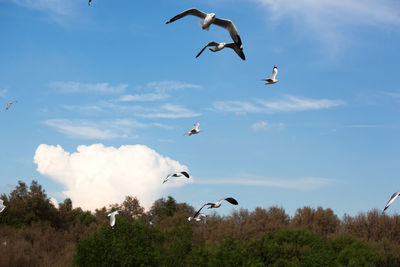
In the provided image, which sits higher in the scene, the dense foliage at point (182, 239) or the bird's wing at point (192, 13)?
the bird's wing at point (192, 13)

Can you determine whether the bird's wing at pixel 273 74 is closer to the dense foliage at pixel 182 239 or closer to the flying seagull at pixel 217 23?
the flying seagull at pixel 217 23

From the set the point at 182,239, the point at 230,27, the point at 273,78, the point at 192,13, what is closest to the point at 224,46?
the point at 230,27

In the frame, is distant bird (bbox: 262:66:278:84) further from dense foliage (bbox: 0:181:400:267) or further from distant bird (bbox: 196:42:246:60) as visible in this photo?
dense foliage (bbox: 0:181:400:267)

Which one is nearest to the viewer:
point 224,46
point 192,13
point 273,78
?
point 192,13

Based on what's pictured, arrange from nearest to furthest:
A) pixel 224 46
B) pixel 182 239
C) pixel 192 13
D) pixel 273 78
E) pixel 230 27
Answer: pixel 192 13
pixel 230 27
pixel 224 46
pixel 273 78
pixel 182 239

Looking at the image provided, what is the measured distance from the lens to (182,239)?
900 inches

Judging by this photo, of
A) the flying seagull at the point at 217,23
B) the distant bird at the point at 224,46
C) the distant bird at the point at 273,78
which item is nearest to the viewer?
the flying seagull at the point at 217,23

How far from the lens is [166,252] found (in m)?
22.2

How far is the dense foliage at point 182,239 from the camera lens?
70.4 feet

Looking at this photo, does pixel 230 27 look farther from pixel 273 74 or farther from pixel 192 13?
pixel 273 74

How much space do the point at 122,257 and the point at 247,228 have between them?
32953 mm

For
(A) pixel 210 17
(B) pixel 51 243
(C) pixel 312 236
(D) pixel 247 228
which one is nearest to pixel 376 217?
(D) pixel 247 228

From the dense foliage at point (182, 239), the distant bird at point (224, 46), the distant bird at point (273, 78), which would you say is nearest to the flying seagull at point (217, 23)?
the distant bird at point (224, 46)

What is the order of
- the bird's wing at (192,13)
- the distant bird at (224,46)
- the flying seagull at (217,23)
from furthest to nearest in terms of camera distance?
the distant bird at (224,46), the flying seagull at (217,23), the bird's wing at (192,13)
